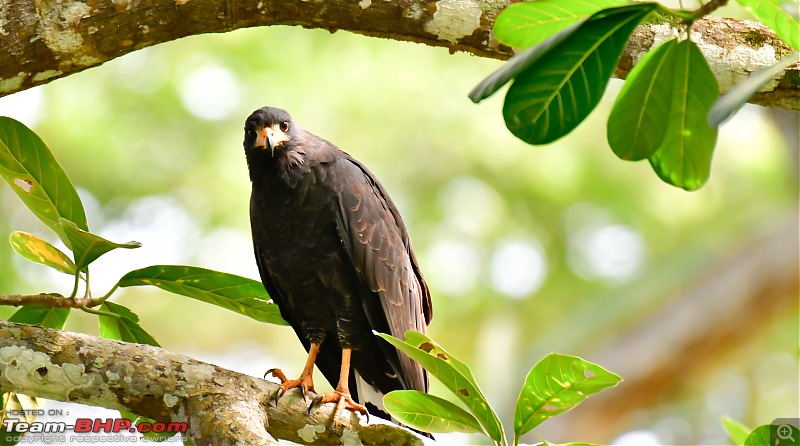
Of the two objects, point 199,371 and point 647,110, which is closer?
point 647,110

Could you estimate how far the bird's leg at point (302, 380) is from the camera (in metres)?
2.97

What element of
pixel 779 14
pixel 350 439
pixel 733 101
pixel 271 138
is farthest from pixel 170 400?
pixel 779 14

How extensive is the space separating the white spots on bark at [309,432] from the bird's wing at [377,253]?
826 mm

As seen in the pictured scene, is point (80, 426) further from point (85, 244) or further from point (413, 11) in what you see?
point (413, 11)

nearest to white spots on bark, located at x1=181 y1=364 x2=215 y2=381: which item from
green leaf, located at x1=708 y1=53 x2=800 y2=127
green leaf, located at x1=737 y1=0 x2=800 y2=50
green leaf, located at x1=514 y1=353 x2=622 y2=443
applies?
green leaf, located at x1=514 y1=353 x2=622 y2=443

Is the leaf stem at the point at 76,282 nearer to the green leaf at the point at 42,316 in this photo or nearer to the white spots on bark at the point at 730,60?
the green leaf at the point at 42,316

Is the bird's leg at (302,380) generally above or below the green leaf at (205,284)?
below

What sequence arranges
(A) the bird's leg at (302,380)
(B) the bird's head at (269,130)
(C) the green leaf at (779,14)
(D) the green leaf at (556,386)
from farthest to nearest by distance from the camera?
(B) the bird's head at (269,130), (A) the bird's leg at (302,380), (D) the green leaf at (556,386), (C) the green leaf at (779,14)

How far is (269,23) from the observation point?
2.82 meters

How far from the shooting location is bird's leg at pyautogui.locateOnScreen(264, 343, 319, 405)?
2.97m

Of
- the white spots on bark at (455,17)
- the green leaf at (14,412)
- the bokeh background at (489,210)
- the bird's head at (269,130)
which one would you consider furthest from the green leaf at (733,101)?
the bokeh background at (489,210)

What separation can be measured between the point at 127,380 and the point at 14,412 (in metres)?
0.60

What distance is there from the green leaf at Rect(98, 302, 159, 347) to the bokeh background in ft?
19.7

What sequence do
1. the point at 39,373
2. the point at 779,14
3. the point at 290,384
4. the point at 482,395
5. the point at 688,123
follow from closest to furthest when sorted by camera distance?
the point at 779,14 → the point at 688,123 → the point at 482,395 → the point at 39,373 → the point at 290,384
